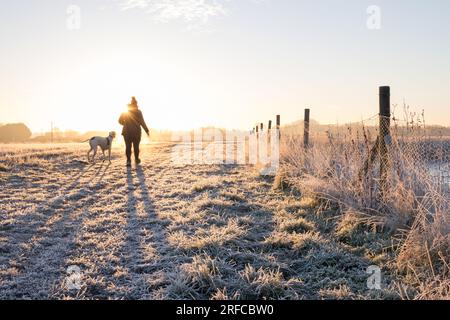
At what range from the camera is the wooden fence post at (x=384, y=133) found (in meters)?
5.61

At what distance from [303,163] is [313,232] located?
450cm

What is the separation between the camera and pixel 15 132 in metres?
106

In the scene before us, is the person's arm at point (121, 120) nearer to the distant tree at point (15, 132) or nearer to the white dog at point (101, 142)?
the white dog at point (101, 142)

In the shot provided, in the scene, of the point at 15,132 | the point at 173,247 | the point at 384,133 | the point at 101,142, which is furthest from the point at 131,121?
the point at 15,132

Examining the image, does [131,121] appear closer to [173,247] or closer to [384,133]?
[173,247]

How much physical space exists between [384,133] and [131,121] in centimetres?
1028

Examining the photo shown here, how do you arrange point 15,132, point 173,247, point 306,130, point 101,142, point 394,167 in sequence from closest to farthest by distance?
point 173,247 → point 394,167 → point 306,130 → point 101,142 → point 15,132

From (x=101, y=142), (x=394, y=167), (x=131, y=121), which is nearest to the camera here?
(x=394, y=167)

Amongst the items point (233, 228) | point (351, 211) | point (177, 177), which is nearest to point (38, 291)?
point (233, 228)

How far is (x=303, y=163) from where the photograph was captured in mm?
9672

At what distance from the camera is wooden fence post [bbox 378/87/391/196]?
5605 millimetres

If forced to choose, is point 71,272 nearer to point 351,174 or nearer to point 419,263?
point 419,263

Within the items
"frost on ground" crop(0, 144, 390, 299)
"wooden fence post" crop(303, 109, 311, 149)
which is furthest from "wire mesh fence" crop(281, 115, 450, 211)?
"wooden fence post" crop(303, 109, 311, 149)

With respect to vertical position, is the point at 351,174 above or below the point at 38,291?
above
